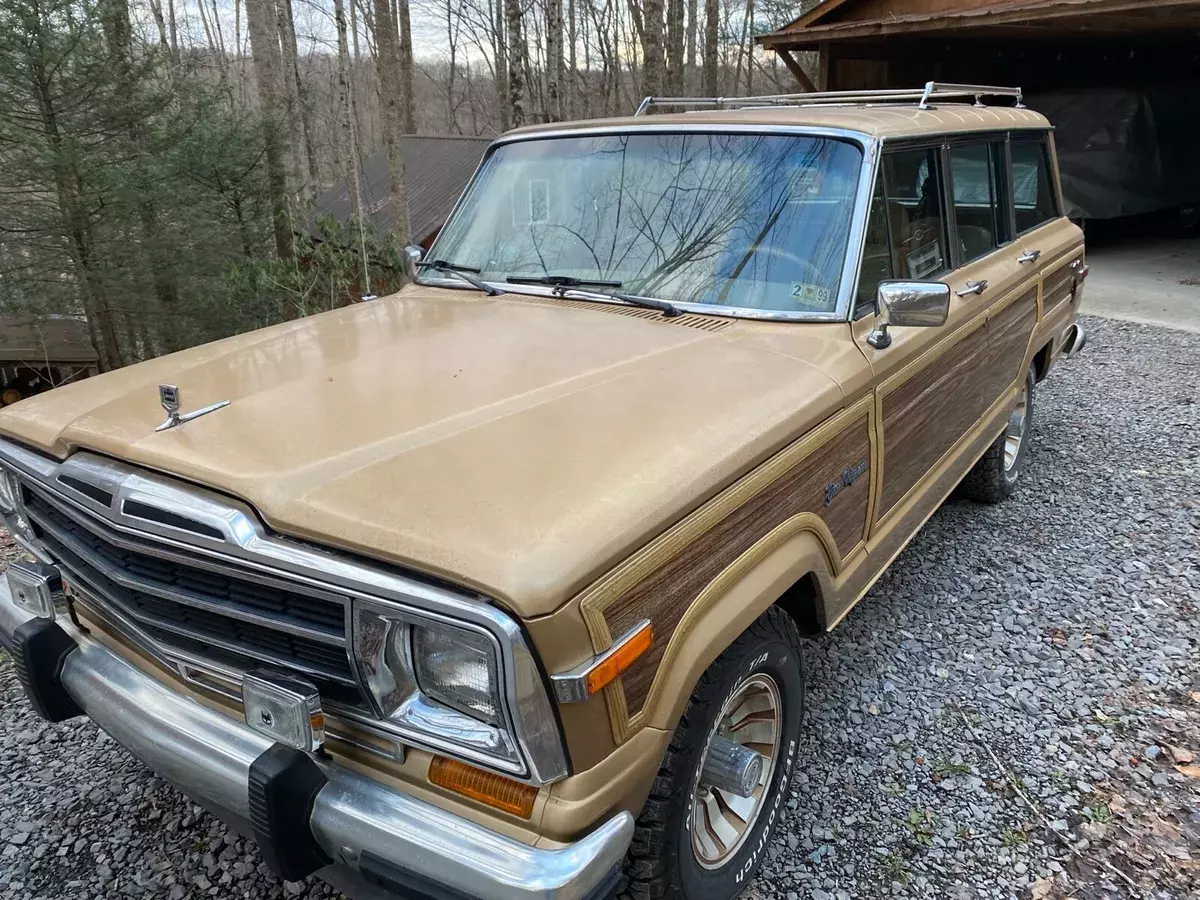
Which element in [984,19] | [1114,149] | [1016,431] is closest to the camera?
[1016,431]

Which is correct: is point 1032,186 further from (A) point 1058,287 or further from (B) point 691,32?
(B) point 691,32

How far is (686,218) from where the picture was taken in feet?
9.65

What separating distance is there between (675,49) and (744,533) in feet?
49.0

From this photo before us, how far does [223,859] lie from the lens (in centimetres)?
250

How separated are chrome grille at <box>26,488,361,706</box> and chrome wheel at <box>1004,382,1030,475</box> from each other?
167 inches

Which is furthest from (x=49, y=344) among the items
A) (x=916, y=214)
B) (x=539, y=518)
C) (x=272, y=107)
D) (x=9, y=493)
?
(x=539, y=518)

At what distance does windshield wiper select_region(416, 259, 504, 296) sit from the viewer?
3.24m

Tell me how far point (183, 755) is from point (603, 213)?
224 cm

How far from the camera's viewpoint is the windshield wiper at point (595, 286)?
283 cm

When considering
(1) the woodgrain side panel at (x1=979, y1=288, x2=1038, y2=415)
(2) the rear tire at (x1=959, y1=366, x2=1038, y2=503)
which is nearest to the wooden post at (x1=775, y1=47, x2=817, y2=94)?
(2) the rear tire at (x1=959, y1=366, x2=1038, y2=503)

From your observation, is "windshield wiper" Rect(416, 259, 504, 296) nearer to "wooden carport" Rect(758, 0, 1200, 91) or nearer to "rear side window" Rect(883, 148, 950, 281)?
"rear side window" Rect(883, 148, 950, 281)

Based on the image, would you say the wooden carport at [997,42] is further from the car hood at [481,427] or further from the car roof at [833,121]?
the car hood at [481,427]

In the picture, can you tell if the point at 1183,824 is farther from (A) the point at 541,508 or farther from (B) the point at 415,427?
(B) the point at 415,427

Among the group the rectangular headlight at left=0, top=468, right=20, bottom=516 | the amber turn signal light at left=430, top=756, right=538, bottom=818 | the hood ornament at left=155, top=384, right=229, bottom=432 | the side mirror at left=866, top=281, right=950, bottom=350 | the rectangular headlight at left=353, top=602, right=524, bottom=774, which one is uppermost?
the side mirror at left=866, top=281, right=950, bottom=350
